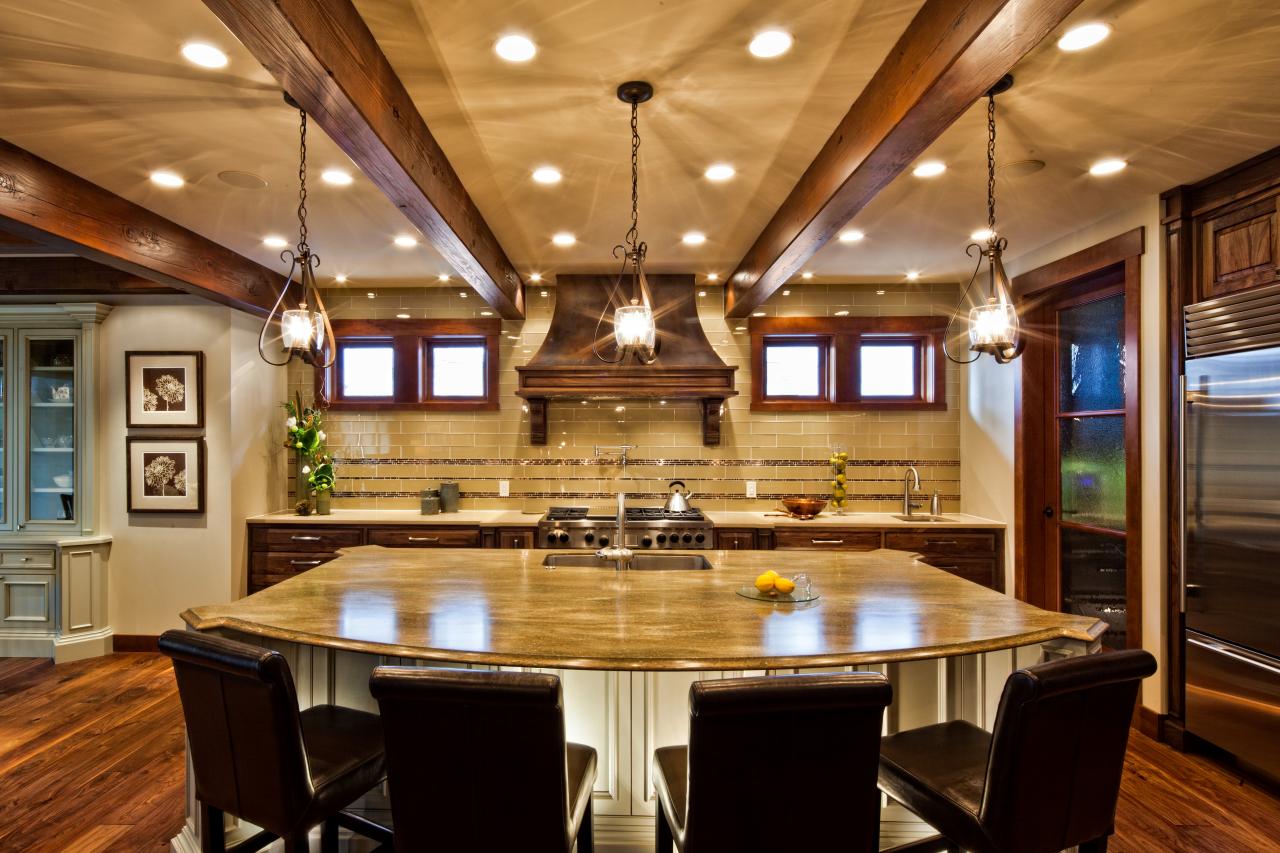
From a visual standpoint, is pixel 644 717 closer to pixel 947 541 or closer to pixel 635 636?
pixel 635 636

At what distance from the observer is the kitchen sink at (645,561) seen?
3090 mm

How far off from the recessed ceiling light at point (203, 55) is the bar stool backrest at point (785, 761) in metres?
2.14

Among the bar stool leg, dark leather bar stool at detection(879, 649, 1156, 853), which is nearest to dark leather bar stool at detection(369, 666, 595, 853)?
the bar stool leg

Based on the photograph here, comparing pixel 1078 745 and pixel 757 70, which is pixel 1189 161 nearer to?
pixel 757 70

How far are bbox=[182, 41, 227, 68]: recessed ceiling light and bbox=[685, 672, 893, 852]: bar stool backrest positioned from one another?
214 cm

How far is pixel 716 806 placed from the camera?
1309mm

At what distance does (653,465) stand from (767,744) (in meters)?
3.75

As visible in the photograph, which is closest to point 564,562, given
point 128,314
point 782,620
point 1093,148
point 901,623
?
point 782,620

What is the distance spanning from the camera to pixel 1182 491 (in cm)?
304

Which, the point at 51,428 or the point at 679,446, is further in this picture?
the point at 679,446

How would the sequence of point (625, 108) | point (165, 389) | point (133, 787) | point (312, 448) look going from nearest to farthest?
point (625, 108), point (133, 787), point (165, 389), point (312, 448)

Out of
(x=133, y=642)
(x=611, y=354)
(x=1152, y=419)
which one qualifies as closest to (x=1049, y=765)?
(x=1152, y=419)

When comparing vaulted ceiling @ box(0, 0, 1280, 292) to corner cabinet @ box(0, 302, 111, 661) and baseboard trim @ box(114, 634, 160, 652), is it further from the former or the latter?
baseboard trim @ box(114, 634, 160, 652)

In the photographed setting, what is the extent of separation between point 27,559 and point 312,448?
1817 millimetres
